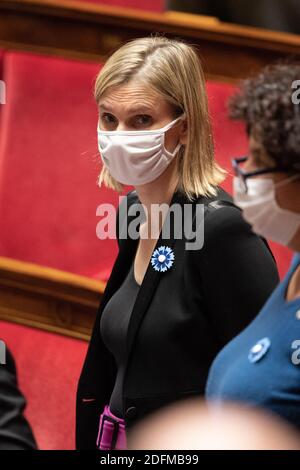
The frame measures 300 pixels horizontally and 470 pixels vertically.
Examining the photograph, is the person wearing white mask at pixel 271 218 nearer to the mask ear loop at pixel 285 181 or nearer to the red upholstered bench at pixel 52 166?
the mask ear loop at pixel 285 181

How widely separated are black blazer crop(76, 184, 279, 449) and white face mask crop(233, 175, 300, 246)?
0.30 feet

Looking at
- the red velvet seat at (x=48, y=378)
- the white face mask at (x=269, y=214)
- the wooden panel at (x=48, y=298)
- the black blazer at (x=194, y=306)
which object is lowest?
the red velvet seat at (x=48, y=378)

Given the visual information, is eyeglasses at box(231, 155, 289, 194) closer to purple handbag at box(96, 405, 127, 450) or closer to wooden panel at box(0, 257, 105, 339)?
purple handbag at box(96, 405, 127, 450)

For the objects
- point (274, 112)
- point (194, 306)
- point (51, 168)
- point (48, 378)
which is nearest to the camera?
Answer: point (274, 112)

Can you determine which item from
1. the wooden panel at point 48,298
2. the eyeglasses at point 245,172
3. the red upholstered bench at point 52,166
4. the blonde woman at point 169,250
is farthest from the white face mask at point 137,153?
the red upholstered bench at point 52,166

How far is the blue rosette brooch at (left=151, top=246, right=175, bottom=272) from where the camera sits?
0.64 metres

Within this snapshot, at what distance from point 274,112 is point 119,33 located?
0.75m

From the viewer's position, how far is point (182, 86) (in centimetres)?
63

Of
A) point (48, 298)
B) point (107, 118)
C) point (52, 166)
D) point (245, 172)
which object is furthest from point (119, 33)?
point (245, 172)

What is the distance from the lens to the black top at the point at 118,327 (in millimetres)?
647

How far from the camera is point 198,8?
124 cm

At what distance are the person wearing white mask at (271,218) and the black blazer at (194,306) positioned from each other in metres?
0.08

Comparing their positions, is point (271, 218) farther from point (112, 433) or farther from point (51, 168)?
point (51, 168)

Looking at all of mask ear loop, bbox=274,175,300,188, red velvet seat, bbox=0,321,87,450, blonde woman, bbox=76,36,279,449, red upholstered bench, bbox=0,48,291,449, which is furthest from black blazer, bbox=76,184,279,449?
red upholstered bench, bbox=0,48,291,449
